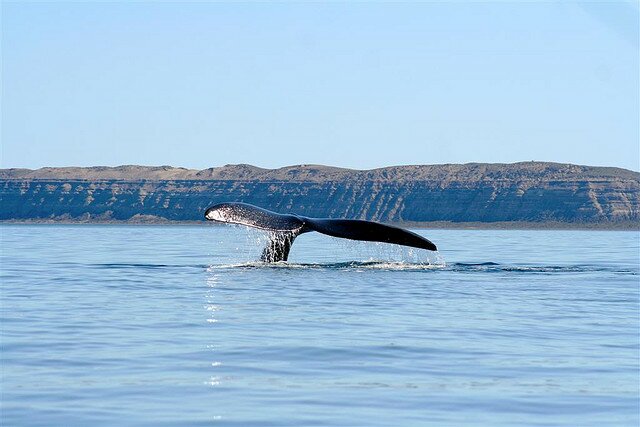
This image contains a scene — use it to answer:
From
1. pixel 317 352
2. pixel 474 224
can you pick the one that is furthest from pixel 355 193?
pixel 317 352

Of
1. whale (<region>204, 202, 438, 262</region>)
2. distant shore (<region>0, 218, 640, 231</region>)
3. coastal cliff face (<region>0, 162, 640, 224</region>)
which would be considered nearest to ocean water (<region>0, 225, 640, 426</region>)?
whale (<region>204, 202, 438, 262</region>)

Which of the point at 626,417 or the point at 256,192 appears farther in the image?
the point at 256,192

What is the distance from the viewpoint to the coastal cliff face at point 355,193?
512 ft

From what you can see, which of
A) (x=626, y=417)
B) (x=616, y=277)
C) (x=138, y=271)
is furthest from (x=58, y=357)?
(x=616, y=277)

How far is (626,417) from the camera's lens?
9133 millimetres

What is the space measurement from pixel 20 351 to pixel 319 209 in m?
156

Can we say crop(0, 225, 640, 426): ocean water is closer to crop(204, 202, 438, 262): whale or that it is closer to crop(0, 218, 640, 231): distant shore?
crop(204, 202, 438, 262): whale

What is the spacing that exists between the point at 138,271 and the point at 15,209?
151014mm

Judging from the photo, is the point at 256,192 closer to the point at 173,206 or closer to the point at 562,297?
the point at 173,206

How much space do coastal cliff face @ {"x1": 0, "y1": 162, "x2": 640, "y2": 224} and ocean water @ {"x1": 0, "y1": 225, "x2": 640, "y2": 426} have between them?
135 metres

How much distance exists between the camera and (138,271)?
2356 centimetres

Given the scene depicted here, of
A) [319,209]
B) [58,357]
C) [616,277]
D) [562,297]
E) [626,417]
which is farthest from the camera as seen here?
[319,209]

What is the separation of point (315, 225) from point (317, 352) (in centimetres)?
765

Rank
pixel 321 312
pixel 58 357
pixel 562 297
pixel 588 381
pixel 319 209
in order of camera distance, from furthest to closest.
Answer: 1. pixel 319 209
2. pixel 562 297
3. pixel 321 312
4. pixel 58 357
5. pixel 588 381
